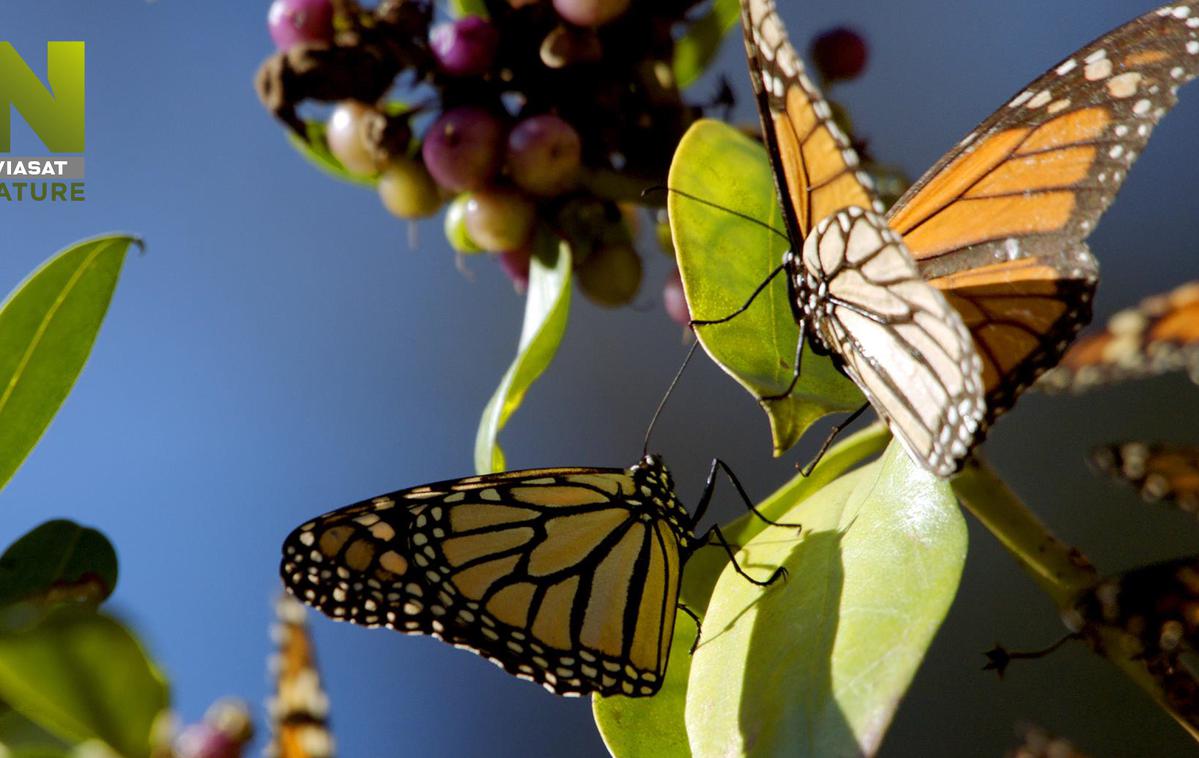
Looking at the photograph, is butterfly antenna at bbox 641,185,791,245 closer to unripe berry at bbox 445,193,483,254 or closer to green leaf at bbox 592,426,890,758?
green leaf at bbox 592,426,890,758

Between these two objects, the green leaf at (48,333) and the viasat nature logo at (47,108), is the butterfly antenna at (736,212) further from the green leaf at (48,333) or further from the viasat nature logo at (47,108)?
the viasat nature logo at (47,108)

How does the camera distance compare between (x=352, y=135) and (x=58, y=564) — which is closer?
(x=58, y=564)

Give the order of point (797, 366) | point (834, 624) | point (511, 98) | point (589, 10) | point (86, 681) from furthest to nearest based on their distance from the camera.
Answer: point (511, 98) < point (589, 10) < point (797, 366) < point (834, 624) < point (86, 681)

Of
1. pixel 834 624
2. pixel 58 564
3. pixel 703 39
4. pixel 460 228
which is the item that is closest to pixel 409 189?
pixel 460 228

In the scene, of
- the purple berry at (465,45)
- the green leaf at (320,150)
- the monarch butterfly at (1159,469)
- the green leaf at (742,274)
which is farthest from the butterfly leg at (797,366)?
the green leaf at (320,150)

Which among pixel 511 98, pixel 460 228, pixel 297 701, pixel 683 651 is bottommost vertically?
pixel 683 651

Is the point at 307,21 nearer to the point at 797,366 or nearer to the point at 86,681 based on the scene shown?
the point at 797,366
